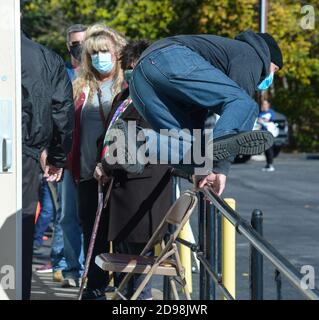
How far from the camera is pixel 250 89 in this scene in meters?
5.22

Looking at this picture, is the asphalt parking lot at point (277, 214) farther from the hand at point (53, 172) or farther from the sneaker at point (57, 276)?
the hand at point (53, 172)

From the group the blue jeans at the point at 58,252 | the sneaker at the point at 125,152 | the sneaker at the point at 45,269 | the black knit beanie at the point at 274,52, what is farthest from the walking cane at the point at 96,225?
the sneaker at the point at 45,269

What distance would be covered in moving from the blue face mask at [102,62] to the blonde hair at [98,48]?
35 millimetres

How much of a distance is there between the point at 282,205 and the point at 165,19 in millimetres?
18810

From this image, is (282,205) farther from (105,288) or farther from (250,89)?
(250,89)

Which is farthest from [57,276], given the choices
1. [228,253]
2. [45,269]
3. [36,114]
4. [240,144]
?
[240,144]

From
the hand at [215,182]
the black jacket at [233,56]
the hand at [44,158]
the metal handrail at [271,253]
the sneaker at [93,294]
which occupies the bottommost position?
the sneaker at [93,294]

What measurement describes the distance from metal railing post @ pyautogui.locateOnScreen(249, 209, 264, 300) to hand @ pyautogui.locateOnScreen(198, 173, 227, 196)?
889 millimetres

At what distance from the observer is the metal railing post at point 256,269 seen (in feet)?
13.7

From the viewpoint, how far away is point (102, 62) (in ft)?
24.7

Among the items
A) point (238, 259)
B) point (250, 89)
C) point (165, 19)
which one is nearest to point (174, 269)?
point (250, 89)

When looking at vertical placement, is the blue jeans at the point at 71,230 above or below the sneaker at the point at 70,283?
above

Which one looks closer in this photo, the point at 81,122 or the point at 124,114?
the point at 124,114

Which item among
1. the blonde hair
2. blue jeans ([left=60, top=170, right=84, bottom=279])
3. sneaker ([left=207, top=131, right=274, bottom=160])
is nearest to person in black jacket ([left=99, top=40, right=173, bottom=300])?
the blonde hair
